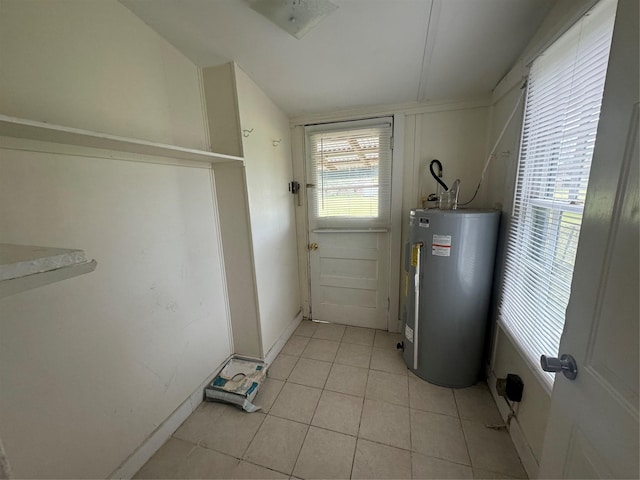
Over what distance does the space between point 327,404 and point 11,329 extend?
64.5 inches

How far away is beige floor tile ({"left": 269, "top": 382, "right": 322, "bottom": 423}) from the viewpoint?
1586 mm

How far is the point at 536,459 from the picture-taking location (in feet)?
3.90

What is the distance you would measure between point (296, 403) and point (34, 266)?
1707 mm

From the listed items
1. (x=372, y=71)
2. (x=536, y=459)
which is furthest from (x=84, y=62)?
(x=536, y=459)

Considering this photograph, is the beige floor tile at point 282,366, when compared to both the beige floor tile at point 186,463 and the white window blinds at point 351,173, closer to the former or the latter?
the beige floor tile at point 186,463

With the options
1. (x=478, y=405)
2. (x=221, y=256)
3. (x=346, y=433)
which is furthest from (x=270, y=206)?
(x=478, y=405)

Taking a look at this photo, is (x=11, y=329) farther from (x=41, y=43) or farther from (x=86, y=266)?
(x=41, y=43)

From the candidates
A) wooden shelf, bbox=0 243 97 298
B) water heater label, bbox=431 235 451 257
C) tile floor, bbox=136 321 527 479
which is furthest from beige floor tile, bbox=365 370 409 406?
wooden shelf, bbox=0 243 97 298

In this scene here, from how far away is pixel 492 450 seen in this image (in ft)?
4.42

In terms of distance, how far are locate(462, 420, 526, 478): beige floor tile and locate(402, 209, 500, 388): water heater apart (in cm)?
33

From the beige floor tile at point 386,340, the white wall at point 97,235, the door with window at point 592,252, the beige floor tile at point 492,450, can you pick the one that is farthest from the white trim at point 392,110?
the beige floor tile at point 492,450

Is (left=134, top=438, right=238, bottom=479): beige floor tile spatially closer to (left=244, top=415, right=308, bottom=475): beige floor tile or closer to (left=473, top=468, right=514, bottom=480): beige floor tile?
(left=244, top=415, right=308, bottom=475): beige floor tile

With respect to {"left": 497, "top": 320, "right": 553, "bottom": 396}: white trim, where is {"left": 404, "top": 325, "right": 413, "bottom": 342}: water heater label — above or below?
below

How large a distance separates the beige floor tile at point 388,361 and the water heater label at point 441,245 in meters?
1.04
